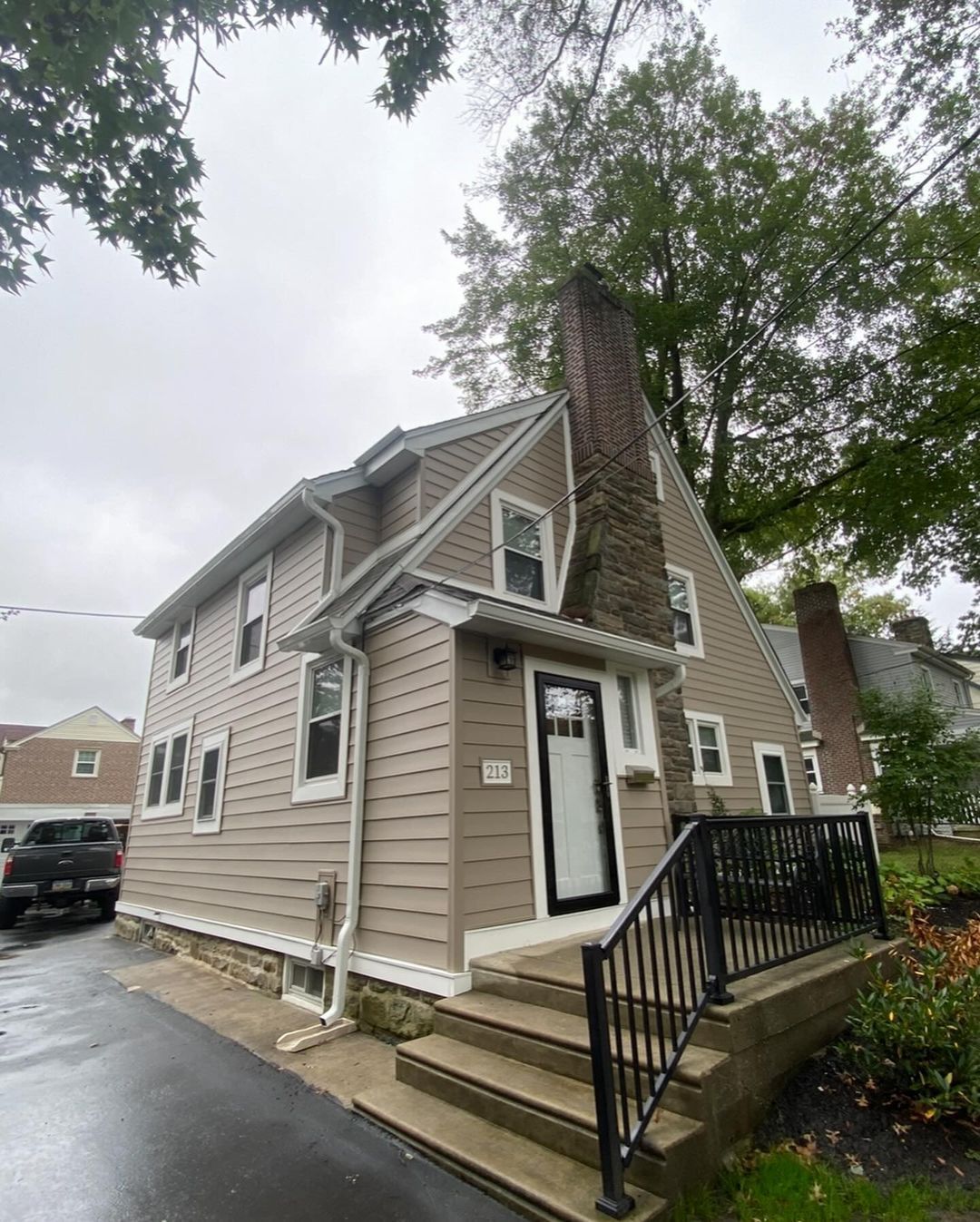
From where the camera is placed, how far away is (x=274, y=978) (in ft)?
20.4

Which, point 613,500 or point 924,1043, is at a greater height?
point 613,500

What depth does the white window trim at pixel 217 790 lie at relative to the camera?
803cm

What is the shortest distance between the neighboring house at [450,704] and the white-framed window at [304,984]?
1.2 inches

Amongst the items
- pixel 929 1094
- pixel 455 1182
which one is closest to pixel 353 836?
pixel 455 1182

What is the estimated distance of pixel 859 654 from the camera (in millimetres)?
20188

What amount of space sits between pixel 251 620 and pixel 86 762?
81.4 ft

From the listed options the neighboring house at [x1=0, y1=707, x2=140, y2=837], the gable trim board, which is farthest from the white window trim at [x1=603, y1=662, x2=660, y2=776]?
the neighboring house at [x1=0, y1=707, x2=140, y2=837]

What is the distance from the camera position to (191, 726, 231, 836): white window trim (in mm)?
8031

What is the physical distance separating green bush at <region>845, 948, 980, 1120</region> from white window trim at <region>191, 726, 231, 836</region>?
7.14m

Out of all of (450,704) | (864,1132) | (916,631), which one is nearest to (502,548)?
(450,704)

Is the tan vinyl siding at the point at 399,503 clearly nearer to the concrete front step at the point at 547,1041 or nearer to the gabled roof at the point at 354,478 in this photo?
the gabled roof at the point at 354,478

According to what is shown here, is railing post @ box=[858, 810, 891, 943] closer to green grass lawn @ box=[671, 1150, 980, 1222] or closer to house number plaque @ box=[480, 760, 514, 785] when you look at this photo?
green grass lawn @ box=[671, 1150, 980, 1222]

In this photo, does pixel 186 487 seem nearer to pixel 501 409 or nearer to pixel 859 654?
pixel 501 409

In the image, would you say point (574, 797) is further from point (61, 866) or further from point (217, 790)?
point (61, 866)
